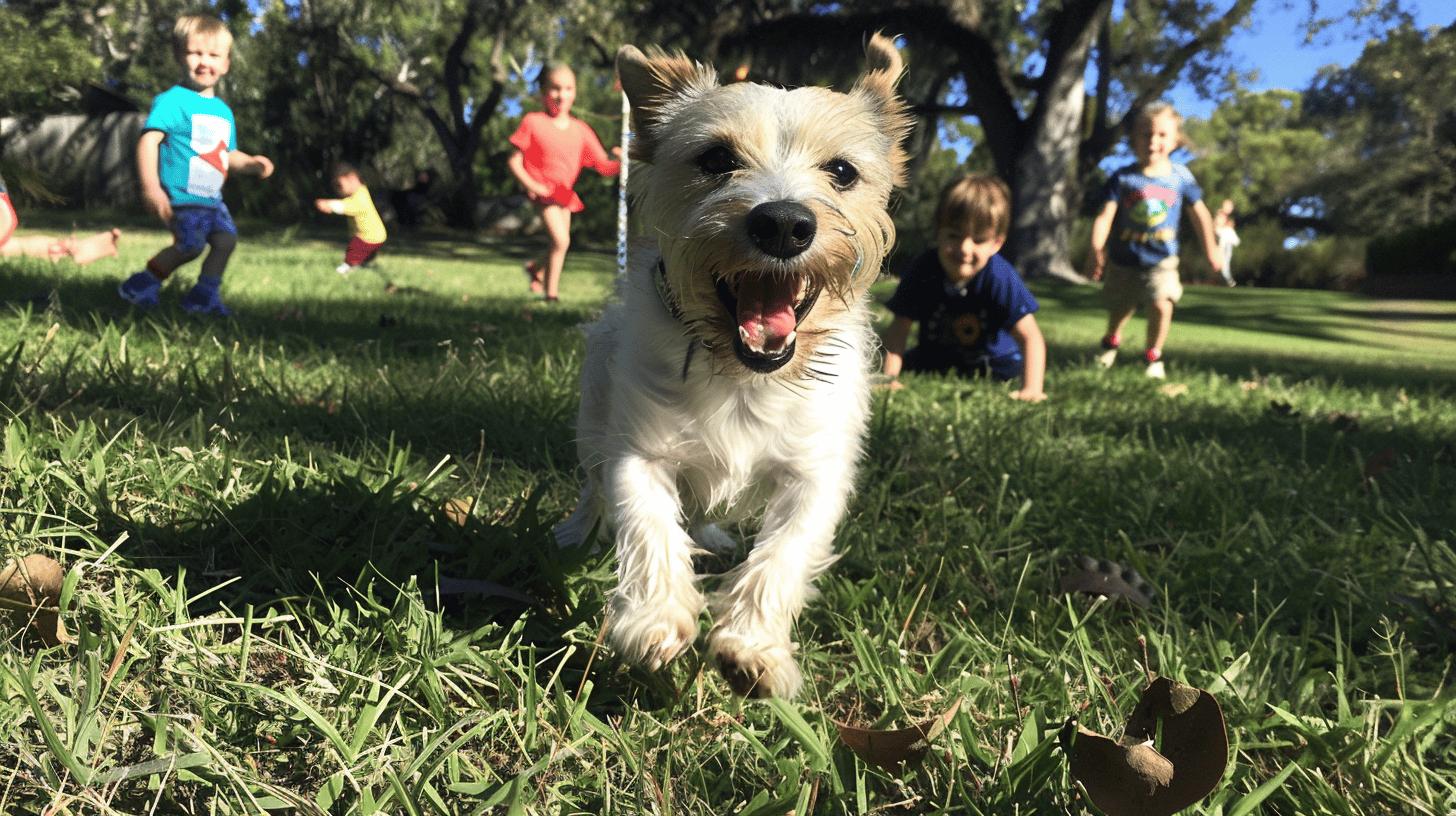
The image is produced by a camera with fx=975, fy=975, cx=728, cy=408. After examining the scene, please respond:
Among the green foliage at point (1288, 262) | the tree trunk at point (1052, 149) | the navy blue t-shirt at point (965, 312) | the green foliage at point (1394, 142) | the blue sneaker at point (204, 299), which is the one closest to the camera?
the blue sneaker at point (204, 299)

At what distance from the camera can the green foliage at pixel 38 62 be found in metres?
25.8

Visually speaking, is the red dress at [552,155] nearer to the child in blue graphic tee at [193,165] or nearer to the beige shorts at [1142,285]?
the child in blue graphic tee at [193,165]

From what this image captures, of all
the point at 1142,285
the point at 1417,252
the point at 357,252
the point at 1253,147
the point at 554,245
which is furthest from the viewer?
the point at 1253,147

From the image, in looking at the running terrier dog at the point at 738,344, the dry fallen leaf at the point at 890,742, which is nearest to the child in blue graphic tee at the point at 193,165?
the running terrier dog at the point at 738,344

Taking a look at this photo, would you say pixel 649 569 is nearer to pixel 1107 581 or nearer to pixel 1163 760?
pixel 1163 760

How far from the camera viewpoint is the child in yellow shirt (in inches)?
456

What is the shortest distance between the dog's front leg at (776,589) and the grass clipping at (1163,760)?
0.58 meters

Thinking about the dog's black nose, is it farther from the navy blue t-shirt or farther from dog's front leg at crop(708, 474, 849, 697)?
the navy blue t-shirt

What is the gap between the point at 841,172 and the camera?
260 cm

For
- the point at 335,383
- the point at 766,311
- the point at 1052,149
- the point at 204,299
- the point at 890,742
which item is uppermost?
the point at 1052,149

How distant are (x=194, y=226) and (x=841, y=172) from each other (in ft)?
17.7

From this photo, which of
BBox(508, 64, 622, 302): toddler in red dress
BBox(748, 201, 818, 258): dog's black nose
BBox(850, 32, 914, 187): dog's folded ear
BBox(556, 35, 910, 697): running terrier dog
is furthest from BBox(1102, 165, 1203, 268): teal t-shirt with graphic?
BBox(748, 201, 818, 258): dog's black nose

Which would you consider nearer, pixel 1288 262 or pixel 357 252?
pixel 357 252

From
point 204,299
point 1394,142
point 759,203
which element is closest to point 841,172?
point 759,203
